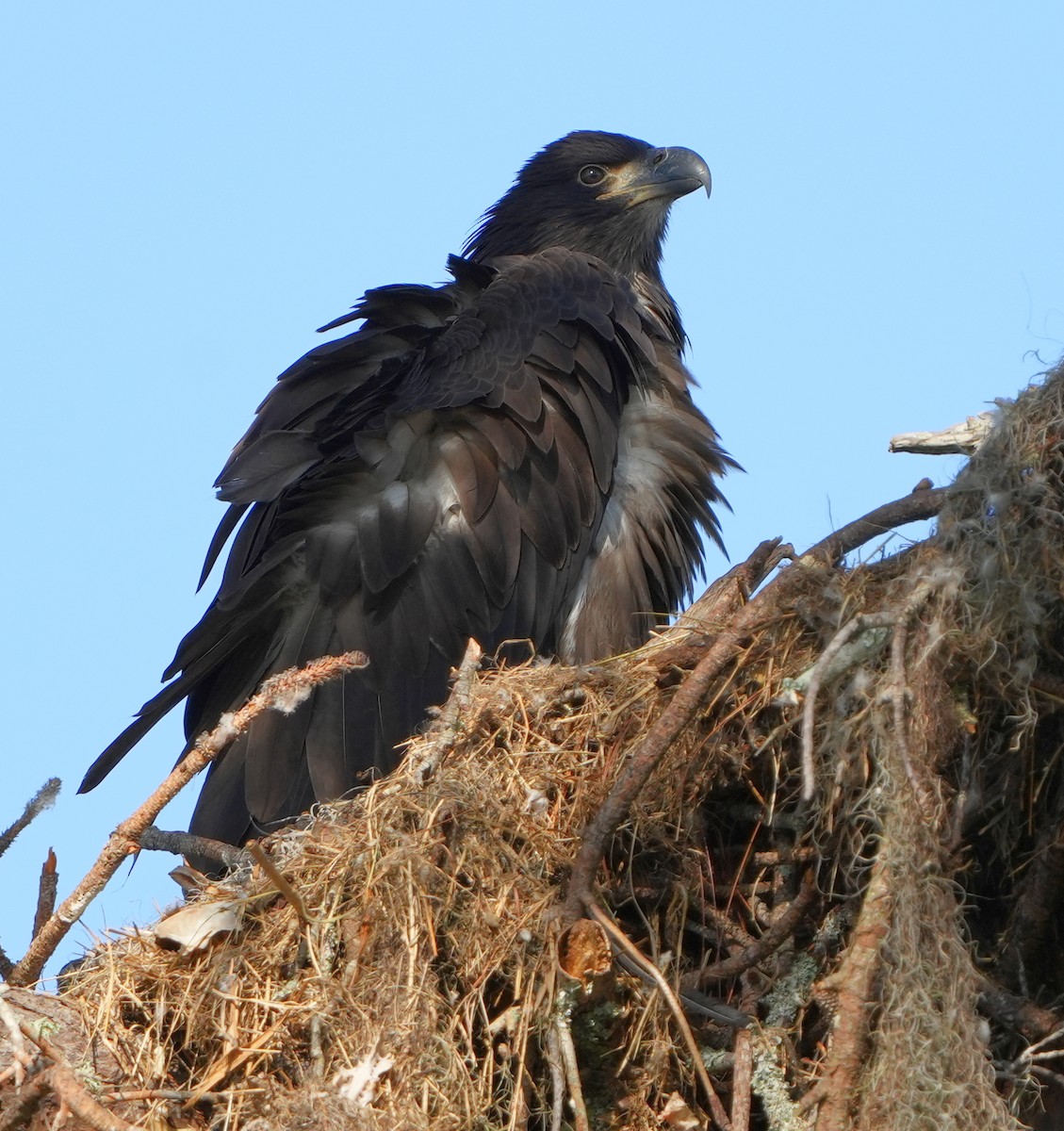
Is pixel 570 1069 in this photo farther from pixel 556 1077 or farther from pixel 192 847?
pixel 192 847

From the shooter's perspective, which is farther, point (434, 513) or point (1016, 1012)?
point (434, 513)

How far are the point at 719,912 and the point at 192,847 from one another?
1.62 meters

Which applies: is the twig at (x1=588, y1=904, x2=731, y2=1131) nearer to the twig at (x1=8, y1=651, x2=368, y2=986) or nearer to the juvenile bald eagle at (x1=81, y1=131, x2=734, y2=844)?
the twig at (x1=8, y1=651, x2=368, y2=986)

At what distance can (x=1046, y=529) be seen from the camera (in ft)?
14.3

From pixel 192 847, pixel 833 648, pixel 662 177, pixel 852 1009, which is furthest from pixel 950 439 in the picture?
pixel 662 177

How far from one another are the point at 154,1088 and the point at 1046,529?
104 inches

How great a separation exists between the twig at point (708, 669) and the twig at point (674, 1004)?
0.25 ft

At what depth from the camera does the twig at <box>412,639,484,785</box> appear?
4.82 meters

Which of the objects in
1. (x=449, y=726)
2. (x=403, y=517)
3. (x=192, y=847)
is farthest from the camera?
(x=403, y=517)

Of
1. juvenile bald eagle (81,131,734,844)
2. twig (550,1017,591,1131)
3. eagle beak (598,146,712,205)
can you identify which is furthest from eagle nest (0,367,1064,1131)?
eagle beak (598,146,712,205)

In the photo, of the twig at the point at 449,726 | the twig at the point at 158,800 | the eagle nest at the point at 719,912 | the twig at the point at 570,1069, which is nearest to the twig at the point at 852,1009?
the eagle nest at the point at 719,912

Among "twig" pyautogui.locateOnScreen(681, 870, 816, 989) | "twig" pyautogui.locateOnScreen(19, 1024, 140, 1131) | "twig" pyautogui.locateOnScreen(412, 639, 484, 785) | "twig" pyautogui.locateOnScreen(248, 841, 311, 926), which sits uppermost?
"twig" pyautogui.locateOnScreen(412, 639, 484, 785)

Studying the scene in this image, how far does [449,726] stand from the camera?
16.1 feet

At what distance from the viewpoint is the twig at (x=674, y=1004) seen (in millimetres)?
4207
